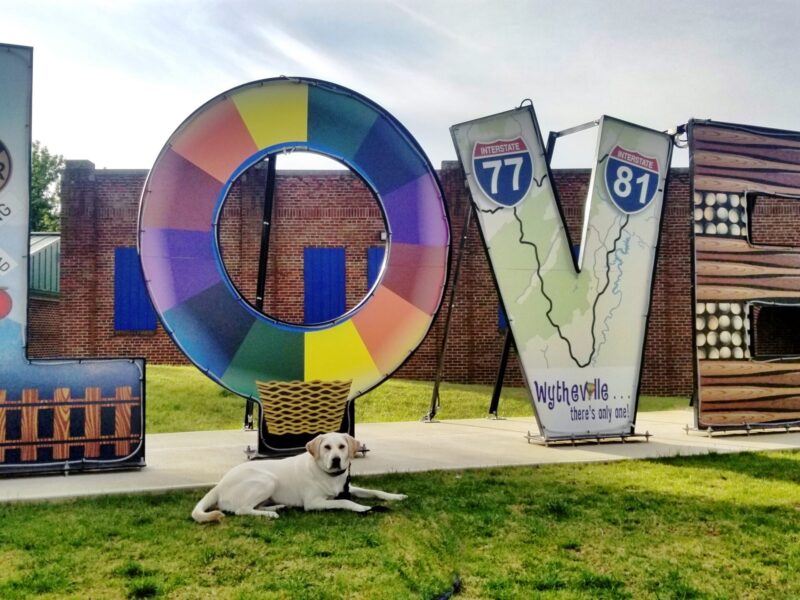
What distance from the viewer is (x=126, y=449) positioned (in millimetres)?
6309

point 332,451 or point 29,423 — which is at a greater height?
point 332,451

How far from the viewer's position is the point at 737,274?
8.78 meters

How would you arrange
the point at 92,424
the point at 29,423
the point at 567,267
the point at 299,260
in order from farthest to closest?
1. the point at 299,260
2. the point at 567,267
3. the point at 92,424
4. the point at 29,423

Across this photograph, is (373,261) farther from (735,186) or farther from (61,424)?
(61,424)

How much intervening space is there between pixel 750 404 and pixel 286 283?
9431mm

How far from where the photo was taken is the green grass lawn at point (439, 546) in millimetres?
3449

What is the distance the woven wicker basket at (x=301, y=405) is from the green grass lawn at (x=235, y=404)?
3.11 meters

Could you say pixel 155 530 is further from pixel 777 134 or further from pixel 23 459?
pixel 777 134

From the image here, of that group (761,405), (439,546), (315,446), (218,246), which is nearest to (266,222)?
(218,246)

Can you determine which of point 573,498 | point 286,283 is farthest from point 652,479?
point 286,283

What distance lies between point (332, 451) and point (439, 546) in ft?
3.11

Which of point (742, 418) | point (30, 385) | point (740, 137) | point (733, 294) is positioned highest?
point (740, 137)

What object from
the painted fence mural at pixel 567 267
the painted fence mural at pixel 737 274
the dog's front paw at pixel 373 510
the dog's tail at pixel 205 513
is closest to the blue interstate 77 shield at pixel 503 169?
the painted fence mural at pixel 567 267

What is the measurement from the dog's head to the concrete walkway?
1299 millimetres
